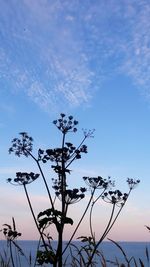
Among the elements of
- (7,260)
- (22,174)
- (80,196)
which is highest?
(22,174)

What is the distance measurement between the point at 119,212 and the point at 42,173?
3.90 meters

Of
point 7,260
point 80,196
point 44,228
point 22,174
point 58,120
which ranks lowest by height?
point 7,260

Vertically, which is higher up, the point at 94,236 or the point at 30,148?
the point at 30,148

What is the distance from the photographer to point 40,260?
10266mm

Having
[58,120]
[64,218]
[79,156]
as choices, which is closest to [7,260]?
[64,218]

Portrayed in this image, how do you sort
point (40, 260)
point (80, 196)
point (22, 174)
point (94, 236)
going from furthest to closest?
1. point (22, 174)
2. point (80, 196)
3. point (40, 260)
4. point (94, 236)

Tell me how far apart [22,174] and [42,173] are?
3.09ft

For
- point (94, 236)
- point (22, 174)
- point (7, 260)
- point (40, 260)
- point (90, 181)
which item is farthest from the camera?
point (90, 181)

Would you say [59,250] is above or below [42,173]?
below

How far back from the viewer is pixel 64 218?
34.2ft

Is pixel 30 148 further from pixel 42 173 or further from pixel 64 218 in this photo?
pixel 64 218

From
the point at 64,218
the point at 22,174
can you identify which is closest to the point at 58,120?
the point at 22,174

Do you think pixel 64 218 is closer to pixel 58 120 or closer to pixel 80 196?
pixel 80 196

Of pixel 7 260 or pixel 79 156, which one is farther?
pixel 79 156
